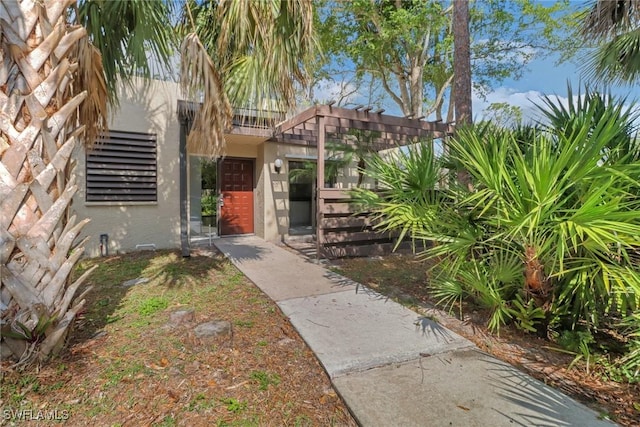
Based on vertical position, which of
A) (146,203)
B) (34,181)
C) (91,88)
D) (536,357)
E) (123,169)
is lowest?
(536,357)

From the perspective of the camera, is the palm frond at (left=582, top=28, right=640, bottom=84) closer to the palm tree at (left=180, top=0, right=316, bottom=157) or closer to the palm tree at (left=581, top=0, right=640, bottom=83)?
the palm tree at (left=581, top=0, right=640, bottom=83)

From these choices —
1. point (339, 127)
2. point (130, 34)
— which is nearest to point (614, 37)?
point (339, 127)

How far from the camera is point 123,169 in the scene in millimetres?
7008

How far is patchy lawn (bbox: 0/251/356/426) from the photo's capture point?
2041 millimetres

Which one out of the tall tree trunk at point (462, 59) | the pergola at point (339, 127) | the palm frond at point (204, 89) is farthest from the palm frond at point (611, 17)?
the palm frond at point (204, 89)

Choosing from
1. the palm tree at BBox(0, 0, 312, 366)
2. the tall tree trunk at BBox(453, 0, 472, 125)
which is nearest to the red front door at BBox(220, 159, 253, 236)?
the palm tree at BBox(0, 0, 312, 366)

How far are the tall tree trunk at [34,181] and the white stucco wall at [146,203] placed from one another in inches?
193

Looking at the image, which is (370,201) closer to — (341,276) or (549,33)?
(341,276)

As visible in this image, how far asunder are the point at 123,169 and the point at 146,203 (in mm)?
915

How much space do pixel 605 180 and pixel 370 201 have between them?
240cm

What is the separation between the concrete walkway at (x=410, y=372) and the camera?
6.67 ft

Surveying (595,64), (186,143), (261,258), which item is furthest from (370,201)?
(595,64)

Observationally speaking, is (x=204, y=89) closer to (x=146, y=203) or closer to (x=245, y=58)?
(x=245, y=58)

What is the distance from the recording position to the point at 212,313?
11.9ft
